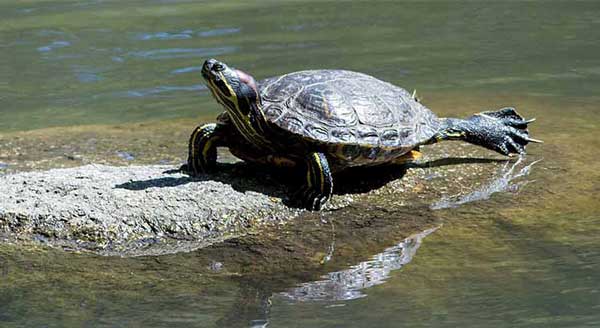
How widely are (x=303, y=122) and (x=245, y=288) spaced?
1232 millimetres

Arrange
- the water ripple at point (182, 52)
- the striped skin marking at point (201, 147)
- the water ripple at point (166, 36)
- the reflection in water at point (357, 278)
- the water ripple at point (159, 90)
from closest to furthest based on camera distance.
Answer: the reflection in water at point (357, 278)
the striped skin marking at point (201, 147)
the water ripple at point (159, 90)
the water ripple at point (182, 52)
the water ripple at point (166, 36)

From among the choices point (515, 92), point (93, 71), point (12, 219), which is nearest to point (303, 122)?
point (12, 219)

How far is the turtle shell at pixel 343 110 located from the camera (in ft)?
18.0

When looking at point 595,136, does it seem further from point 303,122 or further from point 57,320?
point 57,320

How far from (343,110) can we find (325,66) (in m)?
5.56

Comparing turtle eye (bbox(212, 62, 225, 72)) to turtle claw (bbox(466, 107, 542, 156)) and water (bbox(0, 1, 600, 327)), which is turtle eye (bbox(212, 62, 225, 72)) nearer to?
water (bbox(0, 1, 600, 327))

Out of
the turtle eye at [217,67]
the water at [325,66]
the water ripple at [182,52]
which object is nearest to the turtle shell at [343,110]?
the turtle eye at [217,67]

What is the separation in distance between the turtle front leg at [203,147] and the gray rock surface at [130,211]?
0.62ft

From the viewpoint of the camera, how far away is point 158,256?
5.08 m

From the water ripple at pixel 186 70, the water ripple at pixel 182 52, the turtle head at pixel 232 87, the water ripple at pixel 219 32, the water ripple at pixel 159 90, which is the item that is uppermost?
the turtle head at pixel 232 87

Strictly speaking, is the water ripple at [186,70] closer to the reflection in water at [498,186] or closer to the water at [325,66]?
the water at [325,66]

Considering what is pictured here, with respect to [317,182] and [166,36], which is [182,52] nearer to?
[166,36]

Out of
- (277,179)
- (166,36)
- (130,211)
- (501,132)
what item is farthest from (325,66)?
(130,211)

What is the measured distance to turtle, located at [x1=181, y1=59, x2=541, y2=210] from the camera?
5473 millimetres
